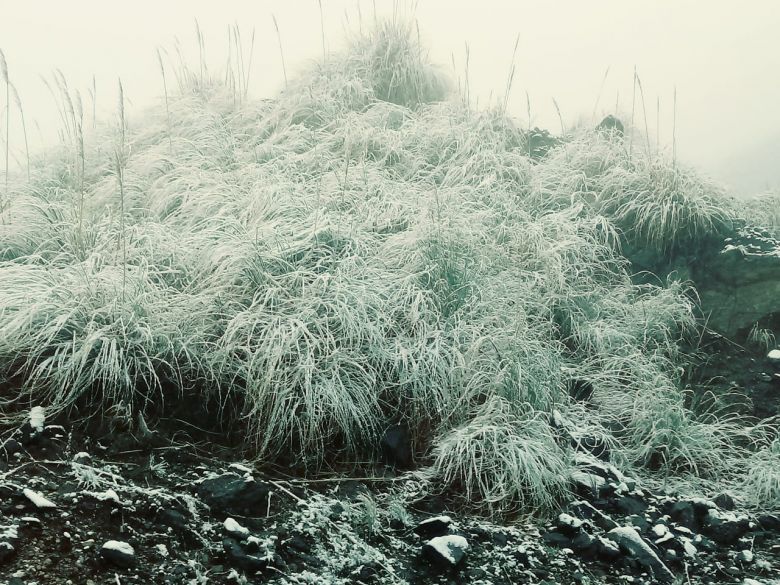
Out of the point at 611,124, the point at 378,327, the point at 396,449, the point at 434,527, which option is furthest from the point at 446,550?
the point at 611,124

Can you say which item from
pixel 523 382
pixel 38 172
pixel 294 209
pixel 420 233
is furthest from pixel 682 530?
pixel 38 172

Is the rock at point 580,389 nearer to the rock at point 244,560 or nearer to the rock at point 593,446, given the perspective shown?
the rock at point 593,446

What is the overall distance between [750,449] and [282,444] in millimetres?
2609

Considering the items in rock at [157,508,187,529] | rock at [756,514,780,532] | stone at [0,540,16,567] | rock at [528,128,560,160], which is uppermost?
rock at [528,128,560,160]

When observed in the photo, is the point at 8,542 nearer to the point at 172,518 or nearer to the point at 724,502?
the point at 172,518

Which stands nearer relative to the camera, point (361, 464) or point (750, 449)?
point (361, 464)

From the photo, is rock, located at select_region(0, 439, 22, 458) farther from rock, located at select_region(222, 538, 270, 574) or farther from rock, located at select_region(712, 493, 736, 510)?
rock, located at select_region(712, 493, 736, 510)

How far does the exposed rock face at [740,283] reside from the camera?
14.4 feet

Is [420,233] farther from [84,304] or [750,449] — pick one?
[750,449]

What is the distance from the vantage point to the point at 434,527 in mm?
2541

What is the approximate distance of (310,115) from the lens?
6.12m

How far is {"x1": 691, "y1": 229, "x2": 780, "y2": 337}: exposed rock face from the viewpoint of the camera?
4398mm

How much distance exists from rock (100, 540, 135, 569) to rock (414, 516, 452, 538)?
3.59 ft

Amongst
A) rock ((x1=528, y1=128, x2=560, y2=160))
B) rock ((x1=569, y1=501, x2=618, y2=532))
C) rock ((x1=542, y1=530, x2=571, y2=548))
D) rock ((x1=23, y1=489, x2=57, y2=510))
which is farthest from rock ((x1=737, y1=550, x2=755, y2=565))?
rock ((x1=528, y1=128, x2=560, y2=160))
